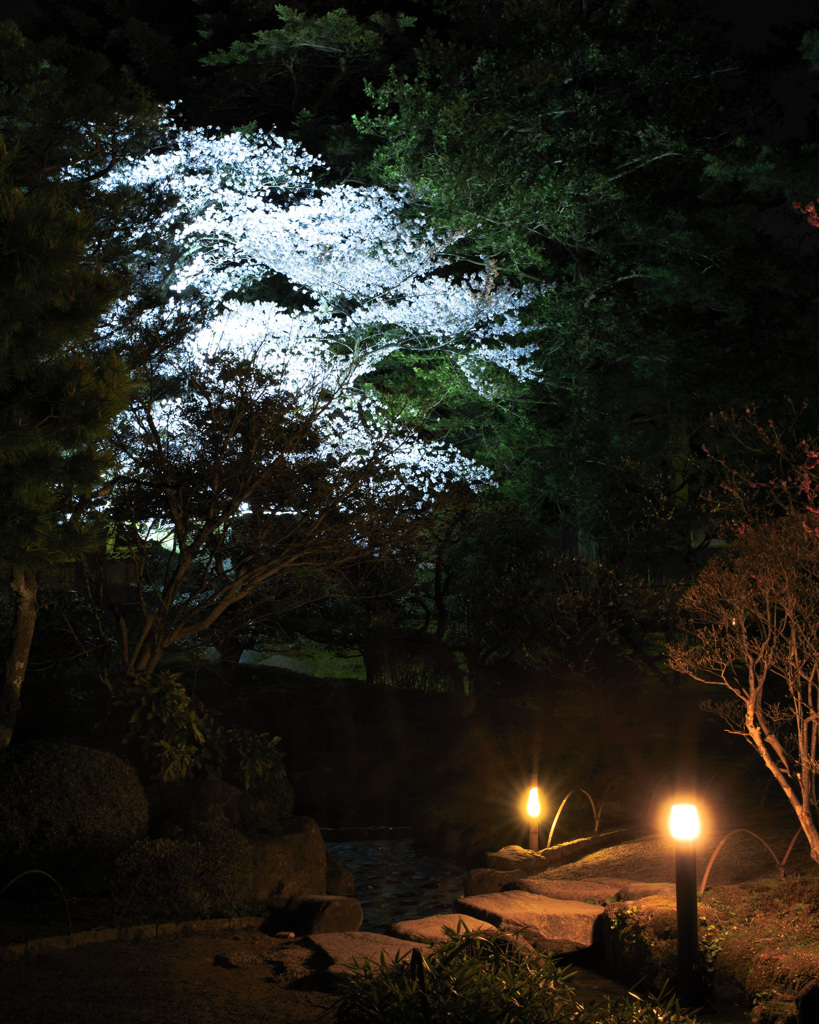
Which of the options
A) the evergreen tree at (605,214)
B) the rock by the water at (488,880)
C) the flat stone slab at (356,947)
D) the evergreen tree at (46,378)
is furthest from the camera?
the evergreen tree at (605,214)

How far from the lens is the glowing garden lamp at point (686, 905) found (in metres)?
4.57

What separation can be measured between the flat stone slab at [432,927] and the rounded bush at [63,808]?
1947mm

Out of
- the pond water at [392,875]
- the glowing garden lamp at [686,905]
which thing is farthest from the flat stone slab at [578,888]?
the glowing garden lamp at [686,905]

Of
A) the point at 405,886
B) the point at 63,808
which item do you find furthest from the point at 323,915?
the point at 405,886

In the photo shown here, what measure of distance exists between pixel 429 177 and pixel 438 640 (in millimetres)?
7726

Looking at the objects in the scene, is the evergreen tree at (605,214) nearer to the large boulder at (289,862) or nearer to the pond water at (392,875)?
the pond water at (392,875)

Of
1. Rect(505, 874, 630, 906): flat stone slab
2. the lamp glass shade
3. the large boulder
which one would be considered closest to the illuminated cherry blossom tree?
the large boulder

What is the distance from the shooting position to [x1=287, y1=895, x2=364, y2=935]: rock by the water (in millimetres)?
5844

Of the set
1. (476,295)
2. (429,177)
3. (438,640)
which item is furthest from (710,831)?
(429,177)

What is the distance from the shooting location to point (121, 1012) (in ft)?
13.6

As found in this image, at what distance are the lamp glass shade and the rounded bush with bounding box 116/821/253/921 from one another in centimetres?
305

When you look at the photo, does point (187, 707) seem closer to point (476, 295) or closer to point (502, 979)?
point (502, 979)

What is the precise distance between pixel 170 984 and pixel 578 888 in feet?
11.1

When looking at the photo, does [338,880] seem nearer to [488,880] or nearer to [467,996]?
[488,880]
